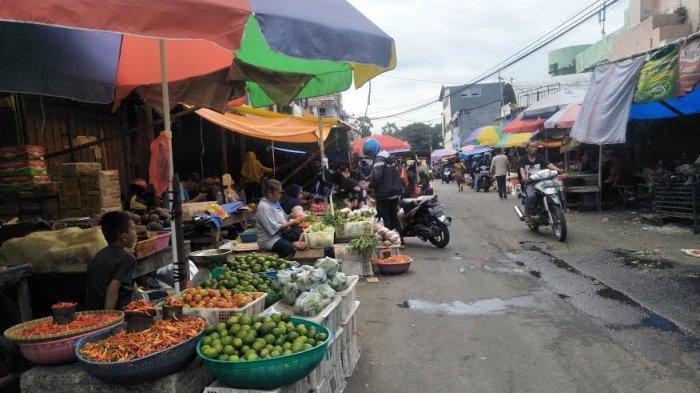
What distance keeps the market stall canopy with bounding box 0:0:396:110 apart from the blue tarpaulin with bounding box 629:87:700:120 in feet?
31.2

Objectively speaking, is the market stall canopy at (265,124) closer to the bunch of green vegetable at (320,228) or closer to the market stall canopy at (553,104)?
the bunch of green vegetable at (320,228)

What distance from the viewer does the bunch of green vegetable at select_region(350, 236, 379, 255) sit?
24.7 feet

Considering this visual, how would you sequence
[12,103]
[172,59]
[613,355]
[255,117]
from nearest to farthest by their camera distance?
[613,355] < [172,59] < [12,103] < [255,117]

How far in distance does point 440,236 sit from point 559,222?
2.39 metres

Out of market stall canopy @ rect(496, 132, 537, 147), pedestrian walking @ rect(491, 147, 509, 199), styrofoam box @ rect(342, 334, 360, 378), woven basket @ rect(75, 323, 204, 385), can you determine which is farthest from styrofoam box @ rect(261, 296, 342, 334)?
market stall canopy @ rect(496, 132, 537, 147)

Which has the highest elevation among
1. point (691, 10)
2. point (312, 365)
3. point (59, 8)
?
point (691, 10)

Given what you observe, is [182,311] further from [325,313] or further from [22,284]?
[22,284]

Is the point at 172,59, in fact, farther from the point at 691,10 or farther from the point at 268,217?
the point at 691,10

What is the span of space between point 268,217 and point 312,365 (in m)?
4.21

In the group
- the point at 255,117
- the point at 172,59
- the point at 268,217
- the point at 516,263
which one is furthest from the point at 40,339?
the point at 255,117

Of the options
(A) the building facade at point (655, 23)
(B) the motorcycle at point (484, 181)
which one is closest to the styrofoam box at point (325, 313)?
(A) the building facade at point (655, 23)

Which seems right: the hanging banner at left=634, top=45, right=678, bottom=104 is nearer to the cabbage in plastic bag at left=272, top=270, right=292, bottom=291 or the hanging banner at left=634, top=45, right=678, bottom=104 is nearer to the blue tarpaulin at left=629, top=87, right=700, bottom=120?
the blue tarpaulin at left=629, top=87, right=700, bottom=120

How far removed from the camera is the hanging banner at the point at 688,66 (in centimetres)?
707

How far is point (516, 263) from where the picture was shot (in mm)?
8383
